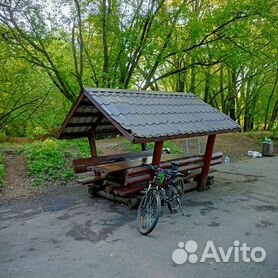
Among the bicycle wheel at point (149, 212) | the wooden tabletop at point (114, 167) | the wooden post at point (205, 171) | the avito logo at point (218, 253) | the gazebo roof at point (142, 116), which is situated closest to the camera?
the avito logo at point (218, 253)

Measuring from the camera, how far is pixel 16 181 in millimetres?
7172

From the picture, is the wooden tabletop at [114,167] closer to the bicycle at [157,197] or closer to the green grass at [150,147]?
the bicycle at [157,197]

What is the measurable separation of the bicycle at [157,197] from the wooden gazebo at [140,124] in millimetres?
532

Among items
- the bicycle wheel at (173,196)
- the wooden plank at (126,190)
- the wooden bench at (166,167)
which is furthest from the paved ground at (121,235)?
the wooden bench at (166,167)

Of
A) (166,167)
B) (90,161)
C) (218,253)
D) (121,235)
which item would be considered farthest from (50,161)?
(218,253)

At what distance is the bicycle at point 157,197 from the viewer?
4492 millimetres

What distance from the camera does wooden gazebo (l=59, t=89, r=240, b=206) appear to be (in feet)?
16.4

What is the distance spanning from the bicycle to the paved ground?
0.62ft

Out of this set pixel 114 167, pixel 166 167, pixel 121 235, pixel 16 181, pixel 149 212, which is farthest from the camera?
pixel 16 181

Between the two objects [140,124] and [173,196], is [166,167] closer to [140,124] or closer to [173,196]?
[173,196]

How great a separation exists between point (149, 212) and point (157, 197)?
0.28m

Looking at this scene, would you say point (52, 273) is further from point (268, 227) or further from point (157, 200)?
point (268, 227)

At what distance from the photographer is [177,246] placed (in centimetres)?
406

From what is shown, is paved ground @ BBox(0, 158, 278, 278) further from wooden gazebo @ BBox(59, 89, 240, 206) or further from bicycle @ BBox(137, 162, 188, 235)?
wooden gazebo @ BBox(59, 89, 240, 206)
